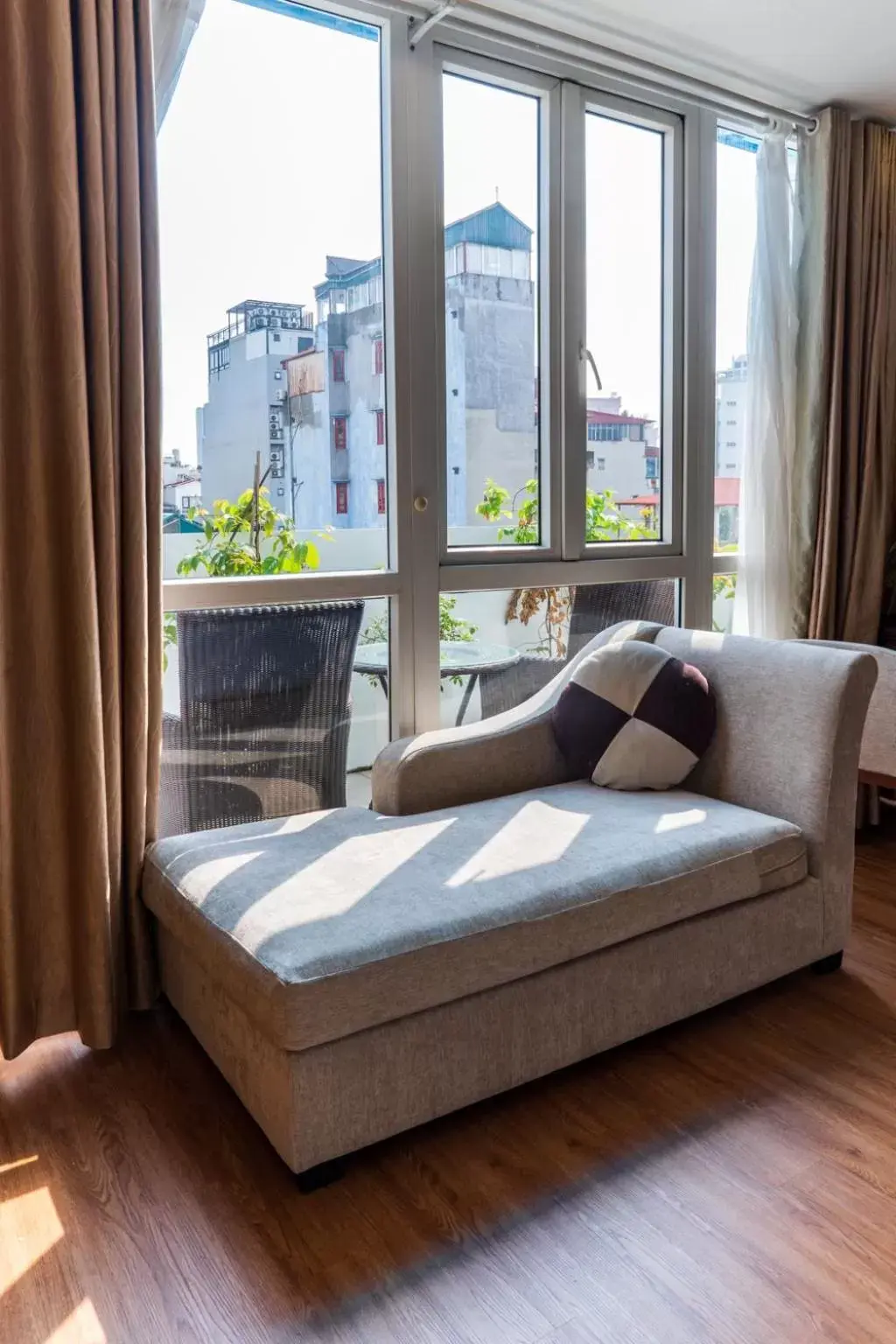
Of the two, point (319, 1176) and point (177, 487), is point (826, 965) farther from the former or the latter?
point (177, 487)

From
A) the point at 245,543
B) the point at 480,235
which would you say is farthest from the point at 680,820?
the point at 480,235

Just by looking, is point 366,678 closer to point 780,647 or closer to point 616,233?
point 780,647

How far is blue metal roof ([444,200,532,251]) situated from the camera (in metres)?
2.85

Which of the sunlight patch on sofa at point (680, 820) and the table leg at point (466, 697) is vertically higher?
the table leg at point (466, 697)

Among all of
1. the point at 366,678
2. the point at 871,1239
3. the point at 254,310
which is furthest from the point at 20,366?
the point at 871,1239

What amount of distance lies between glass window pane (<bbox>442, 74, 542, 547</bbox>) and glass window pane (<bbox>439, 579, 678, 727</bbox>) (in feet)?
0.65

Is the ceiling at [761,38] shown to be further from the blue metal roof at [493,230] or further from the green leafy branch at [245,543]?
the green leafy branch at [245,543]

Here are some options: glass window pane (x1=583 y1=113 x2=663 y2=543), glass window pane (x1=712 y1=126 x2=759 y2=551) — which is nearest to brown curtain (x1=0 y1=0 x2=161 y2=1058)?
glass window pane (x1=583 y1=113 x2=663 y2=543)

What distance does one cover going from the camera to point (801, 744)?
231cm

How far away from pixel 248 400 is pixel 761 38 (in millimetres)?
1874

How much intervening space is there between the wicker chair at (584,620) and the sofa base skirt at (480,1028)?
1.09 m

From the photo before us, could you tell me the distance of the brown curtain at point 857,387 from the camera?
136 inches

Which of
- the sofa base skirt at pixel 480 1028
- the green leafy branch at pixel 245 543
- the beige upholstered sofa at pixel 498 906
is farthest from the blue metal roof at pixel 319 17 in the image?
the sofa base skirt at pixel 480 1028

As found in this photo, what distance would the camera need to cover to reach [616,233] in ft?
10.5
